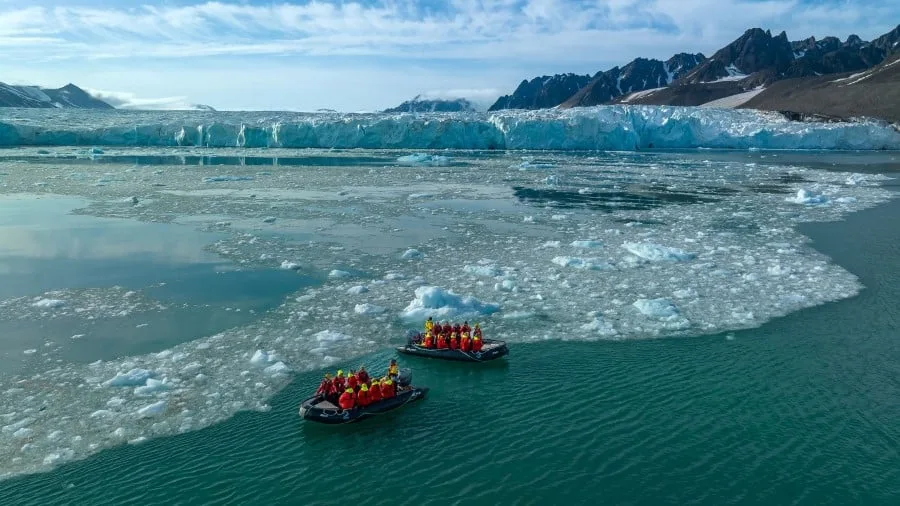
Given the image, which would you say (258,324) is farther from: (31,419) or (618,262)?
(618,262)

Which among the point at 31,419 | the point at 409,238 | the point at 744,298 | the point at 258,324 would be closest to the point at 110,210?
the point at 409,238

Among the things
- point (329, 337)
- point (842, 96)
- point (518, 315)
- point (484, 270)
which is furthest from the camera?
point (842, 96)

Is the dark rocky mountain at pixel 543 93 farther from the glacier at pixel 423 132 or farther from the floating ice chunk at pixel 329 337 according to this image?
the floating ice chunk at pixel 329 337

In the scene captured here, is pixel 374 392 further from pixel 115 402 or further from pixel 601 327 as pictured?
pixel 601 327

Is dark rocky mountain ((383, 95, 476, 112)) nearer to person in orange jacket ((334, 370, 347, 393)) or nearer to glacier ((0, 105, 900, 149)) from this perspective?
glacier ((0, 105, 900, 149))

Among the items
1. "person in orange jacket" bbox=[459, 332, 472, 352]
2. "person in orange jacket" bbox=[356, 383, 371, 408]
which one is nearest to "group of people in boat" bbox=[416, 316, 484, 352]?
"person in orange jacket" bbox=[459, 332, 472, 352]

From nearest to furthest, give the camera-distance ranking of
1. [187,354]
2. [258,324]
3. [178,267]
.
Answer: [187,354], [258,324], [178,267]

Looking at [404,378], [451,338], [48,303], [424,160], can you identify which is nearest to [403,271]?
[451,338]
